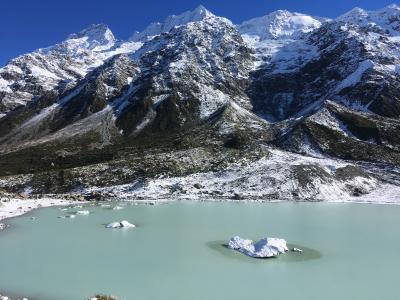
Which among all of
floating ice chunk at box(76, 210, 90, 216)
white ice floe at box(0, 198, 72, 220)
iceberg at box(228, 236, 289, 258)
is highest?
iceberg at box(228, 236, 289, 258)

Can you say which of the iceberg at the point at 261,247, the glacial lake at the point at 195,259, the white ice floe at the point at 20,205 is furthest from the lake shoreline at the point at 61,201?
the iceberg at the point at 261,247

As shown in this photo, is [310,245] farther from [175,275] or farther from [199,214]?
[199,214]

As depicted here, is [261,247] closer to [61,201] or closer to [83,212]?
[83,212]

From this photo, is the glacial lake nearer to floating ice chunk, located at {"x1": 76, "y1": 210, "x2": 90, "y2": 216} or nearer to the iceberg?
the iceberg

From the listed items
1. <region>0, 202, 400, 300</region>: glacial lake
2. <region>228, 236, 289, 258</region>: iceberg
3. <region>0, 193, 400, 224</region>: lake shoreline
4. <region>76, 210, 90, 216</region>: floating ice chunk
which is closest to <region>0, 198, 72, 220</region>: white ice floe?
<region>0, 193, 400, 224</region>: lake shoreline

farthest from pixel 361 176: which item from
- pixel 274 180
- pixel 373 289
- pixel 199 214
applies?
pixel 373 289

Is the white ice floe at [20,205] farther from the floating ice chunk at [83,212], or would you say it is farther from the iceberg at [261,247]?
the iceberg at [261,247]
